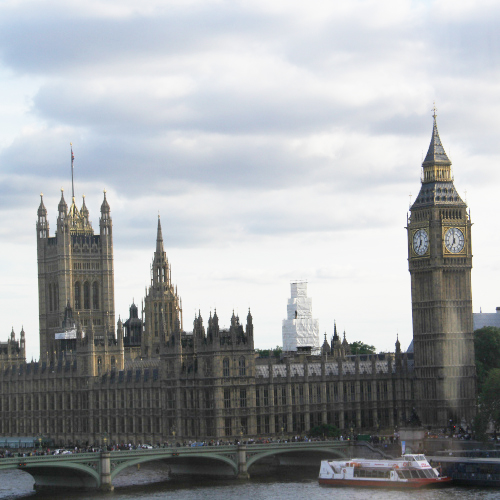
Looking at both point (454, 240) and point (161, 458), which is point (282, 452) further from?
point (454, 240)

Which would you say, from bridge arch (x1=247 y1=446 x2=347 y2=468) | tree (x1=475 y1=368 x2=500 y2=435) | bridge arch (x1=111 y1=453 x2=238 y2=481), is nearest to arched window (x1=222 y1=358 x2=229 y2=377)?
bridge arch (x1=247 y1=446 x2=347 y2=468)

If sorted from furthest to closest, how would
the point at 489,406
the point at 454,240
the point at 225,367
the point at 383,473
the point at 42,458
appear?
the point at 454,240 < the point at 225,367 < the point at 489,406 < the point at 383,473 < the point at 42,458

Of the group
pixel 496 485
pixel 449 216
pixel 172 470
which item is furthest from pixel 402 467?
pixel 449 216

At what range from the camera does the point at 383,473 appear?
154 metres

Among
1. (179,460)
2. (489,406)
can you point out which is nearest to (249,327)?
(179,460)

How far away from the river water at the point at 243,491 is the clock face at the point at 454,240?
34348 mm

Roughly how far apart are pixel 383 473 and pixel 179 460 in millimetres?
25223

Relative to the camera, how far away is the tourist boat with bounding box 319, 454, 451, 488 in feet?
495

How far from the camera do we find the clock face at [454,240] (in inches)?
7249

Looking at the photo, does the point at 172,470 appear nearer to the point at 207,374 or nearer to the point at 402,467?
the point at 207,374

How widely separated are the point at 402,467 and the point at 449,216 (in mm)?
43569

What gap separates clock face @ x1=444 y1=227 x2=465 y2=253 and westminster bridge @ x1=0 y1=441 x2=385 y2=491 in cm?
3079

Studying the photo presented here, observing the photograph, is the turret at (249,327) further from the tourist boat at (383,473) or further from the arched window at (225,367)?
the tourist boat at (383,473)

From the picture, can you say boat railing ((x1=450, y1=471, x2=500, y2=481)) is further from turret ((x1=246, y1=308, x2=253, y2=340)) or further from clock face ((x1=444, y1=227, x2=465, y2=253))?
clock face ((x1=444, y1=227, x2=465, y2=253))
